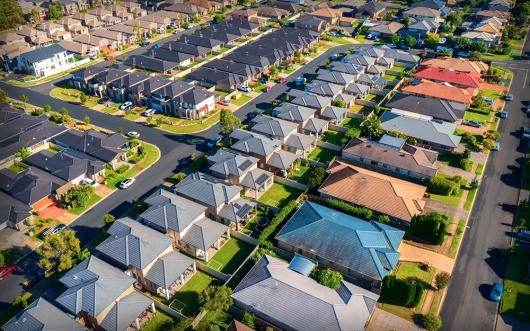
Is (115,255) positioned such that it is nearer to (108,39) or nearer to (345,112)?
(345,112)

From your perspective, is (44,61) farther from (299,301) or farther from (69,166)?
(299,301)

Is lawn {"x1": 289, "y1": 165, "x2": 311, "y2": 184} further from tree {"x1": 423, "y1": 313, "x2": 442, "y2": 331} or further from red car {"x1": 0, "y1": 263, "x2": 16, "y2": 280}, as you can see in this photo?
red car {"x1": 0, "y1": 263, "x2": 16, "y2": 280}

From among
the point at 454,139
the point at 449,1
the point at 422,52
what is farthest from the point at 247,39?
the point at 449,1

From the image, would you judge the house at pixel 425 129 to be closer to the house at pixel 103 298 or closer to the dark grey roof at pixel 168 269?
the dark grey roof at pixel 168 269

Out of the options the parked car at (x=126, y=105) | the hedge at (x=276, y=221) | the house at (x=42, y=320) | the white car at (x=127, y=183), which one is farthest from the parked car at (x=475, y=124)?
the house at (x=42, y=320)

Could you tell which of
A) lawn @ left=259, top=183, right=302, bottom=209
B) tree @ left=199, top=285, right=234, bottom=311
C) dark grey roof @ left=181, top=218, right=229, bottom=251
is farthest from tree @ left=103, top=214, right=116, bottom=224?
lawn @ left=259, top=183, right=302, bottom=209

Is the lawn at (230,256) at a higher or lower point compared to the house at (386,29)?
lower

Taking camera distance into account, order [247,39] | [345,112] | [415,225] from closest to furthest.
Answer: [415,225] < [345,112] < [247,39]
